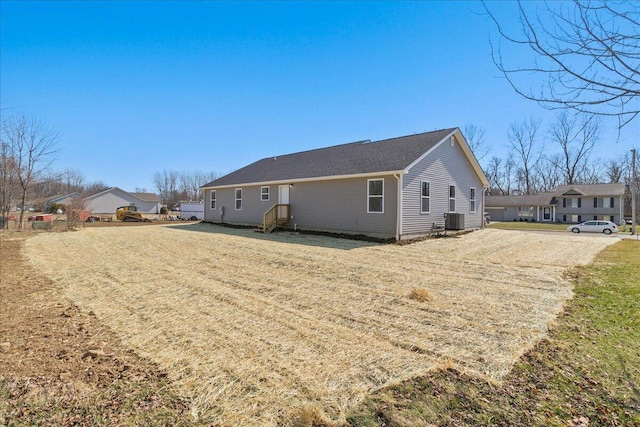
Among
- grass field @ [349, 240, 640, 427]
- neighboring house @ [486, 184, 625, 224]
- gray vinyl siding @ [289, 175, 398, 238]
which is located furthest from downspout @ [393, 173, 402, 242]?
neighboring house @ [486, 184, 625, 224]

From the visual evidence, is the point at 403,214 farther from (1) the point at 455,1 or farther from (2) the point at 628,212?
(2) the point at 628,212

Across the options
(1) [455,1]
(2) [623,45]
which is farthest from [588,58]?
(1) [455,1]

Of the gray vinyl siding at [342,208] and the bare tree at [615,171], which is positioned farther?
the bare tree at [615,171]

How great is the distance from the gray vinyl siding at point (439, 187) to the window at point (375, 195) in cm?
91

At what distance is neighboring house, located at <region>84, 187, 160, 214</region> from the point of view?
47.9 metres

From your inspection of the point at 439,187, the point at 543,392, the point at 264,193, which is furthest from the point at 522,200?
the point at 543,392

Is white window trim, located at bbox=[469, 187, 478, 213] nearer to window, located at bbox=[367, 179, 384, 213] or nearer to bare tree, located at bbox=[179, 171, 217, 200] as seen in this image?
window, located at bbox=[367, 179, 384, 213]

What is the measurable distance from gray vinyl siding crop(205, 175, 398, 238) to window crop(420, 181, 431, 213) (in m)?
1.73

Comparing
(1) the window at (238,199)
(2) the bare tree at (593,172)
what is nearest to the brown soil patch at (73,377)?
(1) the window at (238,199)

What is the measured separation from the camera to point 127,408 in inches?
102

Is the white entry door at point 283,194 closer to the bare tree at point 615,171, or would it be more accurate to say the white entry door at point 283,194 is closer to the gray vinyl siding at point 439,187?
the gray vinyl siding at point 439,187

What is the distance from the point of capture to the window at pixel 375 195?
43.6 feet

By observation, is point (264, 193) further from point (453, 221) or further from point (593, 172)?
point (593, 172)

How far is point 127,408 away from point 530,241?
49.8 ft
